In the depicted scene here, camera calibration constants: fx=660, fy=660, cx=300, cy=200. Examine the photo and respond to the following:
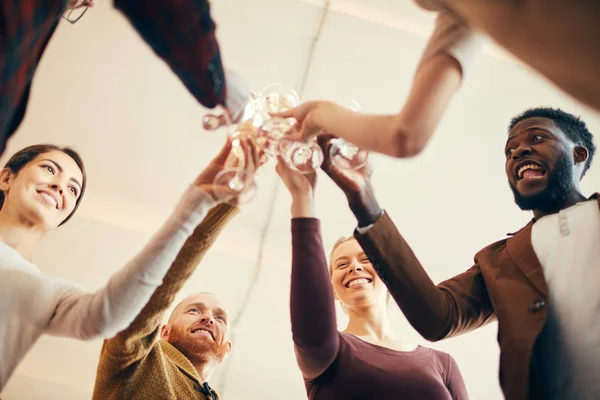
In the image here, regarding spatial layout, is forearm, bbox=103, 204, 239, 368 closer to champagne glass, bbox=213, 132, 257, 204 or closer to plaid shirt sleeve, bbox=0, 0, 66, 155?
champagne glass, bbox=213, 132, 257, 204

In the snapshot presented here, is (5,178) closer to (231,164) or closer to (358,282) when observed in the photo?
(231,164)

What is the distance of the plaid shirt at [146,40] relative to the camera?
78 centimetres

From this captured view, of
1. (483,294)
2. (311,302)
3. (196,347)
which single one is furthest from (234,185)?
(196,347)

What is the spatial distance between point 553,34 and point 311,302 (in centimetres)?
86

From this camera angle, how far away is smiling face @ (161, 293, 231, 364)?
6.08 feet

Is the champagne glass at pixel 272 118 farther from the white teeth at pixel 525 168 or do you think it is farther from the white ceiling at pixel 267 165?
the white ceiling at pixel 267 165

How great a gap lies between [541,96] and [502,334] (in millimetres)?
1282

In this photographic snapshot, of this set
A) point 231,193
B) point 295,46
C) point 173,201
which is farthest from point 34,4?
point 173,201

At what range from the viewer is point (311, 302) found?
141cm

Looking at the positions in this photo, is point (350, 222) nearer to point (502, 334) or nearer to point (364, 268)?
point (364, 268)

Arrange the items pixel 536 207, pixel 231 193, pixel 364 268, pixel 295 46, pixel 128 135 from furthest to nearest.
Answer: pixel 128 135
pixel 295 46
pixel 364 268
pixel 536 207
pixel 231 193

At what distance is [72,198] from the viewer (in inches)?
60.3

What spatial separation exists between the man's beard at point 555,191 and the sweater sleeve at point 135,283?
667 millimetres

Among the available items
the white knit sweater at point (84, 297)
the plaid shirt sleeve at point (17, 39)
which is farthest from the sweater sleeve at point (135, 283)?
the plaid shirt sleeve at point (17, 39)
